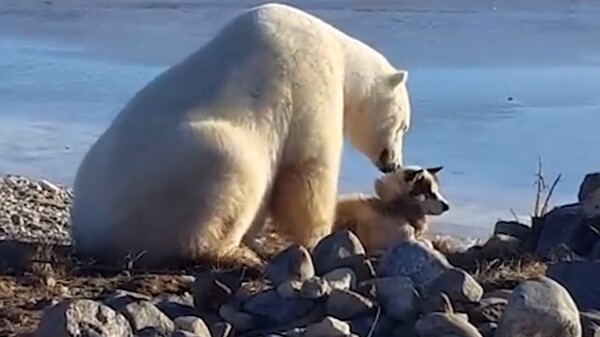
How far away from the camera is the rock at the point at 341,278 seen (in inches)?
191

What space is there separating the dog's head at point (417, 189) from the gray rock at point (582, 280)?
2006mm

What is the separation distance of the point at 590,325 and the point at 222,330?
3.72ft

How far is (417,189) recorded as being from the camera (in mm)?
7043

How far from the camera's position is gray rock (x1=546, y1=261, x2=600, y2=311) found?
16.1 ft

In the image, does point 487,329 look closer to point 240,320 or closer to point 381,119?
point 240,320

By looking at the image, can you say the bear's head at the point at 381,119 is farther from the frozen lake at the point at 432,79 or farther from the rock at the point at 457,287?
the rock at the point at 457,287

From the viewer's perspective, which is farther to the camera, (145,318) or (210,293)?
(210,293)

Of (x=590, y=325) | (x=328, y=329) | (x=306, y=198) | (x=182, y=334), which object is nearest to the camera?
(x=182, y=334)

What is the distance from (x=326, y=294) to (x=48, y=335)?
1.01m

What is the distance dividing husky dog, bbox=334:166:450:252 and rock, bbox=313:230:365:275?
4.33 ft

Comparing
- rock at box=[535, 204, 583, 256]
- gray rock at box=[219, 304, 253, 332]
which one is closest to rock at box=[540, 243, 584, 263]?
rock at box=[535, 204, 583, 256]

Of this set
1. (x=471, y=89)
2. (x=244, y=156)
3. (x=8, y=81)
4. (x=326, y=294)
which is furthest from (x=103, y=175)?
(x=8, y=81)

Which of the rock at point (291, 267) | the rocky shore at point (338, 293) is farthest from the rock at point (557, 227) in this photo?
the rock at point (291, 267)

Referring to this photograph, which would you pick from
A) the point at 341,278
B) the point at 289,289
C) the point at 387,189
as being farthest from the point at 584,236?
the point at 289,289
